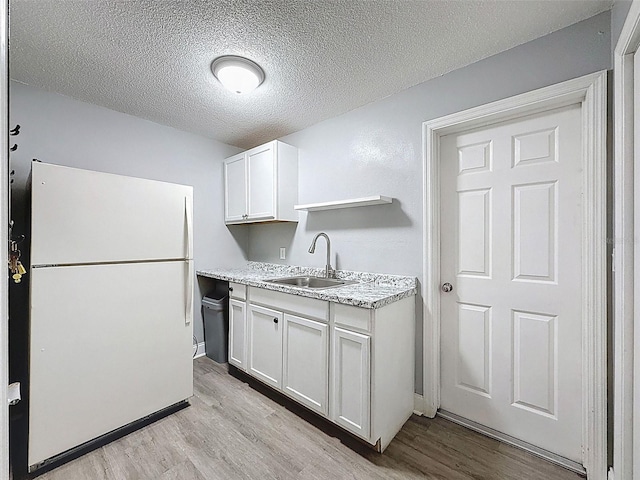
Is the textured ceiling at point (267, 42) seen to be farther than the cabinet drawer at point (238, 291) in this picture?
No

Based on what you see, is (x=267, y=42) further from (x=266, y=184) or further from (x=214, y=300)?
(x=214, y=300)

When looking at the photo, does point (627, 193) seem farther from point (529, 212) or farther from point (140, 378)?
point (140, 378)

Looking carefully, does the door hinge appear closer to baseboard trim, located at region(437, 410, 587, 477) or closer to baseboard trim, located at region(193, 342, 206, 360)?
baseboard trim, located at region(437, 410, 587, 477)

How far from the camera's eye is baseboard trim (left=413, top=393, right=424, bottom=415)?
2002 millimetres

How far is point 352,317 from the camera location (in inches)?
65.9

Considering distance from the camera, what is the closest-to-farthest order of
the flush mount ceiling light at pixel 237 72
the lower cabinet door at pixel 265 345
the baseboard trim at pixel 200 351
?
the flush mount ceiling light at pixel 237 72 → the lower cabinet door at pixel 265 345 → the baseboard trim at pixel 200 351

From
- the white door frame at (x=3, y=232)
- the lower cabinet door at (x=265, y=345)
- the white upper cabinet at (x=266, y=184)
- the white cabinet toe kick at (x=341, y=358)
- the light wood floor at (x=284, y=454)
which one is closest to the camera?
the white door frame at (x=3, y=232)

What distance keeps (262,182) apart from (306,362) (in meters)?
1.72

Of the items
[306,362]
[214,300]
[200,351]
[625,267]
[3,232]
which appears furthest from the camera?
[200,351]

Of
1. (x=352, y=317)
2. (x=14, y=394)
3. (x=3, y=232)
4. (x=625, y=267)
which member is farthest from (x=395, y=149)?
(x=14, y=394)

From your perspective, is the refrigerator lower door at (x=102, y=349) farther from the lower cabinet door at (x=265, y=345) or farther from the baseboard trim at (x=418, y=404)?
the baseboard trim at (x=418, y=404)

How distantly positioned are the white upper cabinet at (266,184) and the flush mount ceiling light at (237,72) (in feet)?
2.54

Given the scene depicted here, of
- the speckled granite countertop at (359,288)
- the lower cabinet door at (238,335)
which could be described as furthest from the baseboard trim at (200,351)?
the speckled granite countertop at (359,288)

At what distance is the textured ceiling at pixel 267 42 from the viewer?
1.40m
